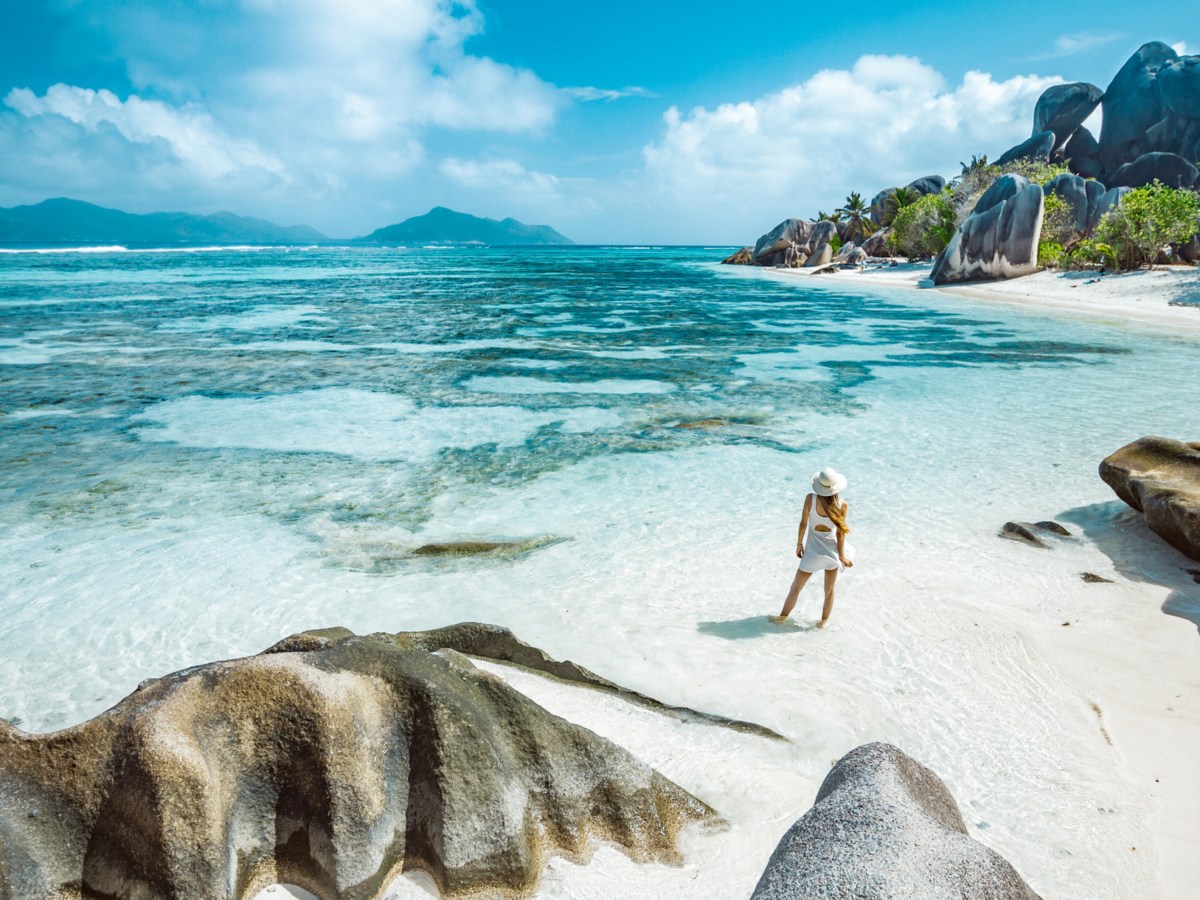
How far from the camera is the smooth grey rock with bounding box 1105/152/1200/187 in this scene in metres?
58.5

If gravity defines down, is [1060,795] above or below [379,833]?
below

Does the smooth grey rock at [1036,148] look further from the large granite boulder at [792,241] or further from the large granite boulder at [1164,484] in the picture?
the large granite boulder at [1164,484]

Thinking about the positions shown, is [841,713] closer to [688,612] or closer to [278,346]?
[688,612]

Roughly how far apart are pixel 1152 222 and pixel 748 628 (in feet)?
112

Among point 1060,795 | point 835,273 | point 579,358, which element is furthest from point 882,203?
point 1060,795

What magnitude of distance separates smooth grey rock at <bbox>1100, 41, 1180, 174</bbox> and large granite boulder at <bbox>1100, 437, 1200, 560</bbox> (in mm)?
73943

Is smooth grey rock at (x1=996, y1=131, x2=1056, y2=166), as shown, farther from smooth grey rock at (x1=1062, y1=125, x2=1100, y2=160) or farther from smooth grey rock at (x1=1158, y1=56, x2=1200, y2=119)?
smooth grey rock at (x1=1158, y1=56, x2=1200, y2=119)

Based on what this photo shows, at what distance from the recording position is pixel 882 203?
6850 cm

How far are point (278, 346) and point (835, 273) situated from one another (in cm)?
4462

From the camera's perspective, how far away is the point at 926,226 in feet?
166

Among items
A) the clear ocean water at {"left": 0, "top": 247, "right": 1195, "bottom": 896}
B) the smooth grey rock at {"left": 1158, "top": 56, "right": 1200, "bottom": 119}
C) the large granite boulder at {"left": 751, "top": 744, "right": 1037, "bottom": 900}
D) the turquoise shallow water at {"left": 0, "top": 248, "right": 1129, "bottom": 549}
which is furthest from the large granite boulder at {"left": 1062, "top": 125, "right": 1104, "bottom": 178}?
the large granite boulder at {"left": 751, "top": 744, "right": 1037, "bottom": 900}

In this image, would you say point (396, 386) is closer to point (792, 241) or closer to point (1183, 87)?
point (792, 241)

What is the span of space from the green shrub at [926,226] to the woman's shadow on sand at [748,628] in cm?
4735

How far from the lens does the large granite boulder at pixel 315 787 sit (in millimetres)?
2469
